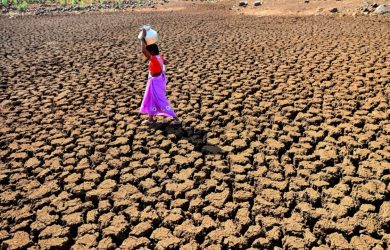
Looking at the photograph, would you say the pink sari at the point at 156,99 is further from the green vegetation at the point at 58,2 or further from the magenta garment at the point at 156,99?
the green vegetation at the point at 58,2

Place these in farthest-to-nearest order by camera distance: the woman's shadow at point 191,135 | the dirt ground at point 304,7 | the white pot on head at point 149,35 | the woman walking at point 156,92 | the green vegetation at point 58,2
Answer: the green vegetation at point 58,2, the dirt ground at point 304,7, the woman walking at point 156,92, the white pot on head at point 149,35, the woman's shadow at point 191,135

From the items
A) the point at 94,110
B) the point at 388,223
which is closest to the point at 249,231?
the point at 388,223

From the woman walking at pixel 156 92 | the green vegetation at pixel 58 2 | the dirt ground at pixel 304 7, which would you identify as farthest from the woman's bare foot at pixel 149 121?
the green vegetation at pixel 58 2

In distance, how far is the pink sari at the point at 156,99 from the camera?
173 inches

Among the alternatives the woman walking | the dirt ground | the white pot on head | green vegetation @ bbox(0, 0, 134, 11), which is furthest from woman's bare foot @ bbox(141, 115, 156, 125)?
green vegetation @ bbox(0, 0, 134, 11)

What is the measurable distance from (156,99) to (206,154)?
110 cm

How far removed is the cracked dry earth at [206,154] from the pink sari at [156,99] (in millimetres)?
212

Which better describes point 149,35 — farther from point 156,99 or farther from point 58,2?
point 58,2

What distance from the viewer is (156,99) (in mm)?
4430

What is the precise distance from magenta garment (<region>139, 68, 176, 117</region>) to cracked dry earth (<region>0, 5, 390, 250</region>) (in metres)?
0.21

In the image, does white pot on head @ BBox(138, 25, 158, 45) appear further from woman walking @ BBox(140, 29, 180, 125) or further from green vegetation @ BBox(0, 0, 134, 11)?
green vegetation @ BBox(0, 0, 134, 11)

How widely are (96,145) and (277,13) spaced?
1206 centimetres

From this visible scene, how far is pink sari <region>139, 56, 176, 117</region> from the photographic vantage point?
4.39 m

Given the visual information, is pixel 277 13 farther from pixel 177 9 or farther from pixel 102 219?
pixel 102 219
